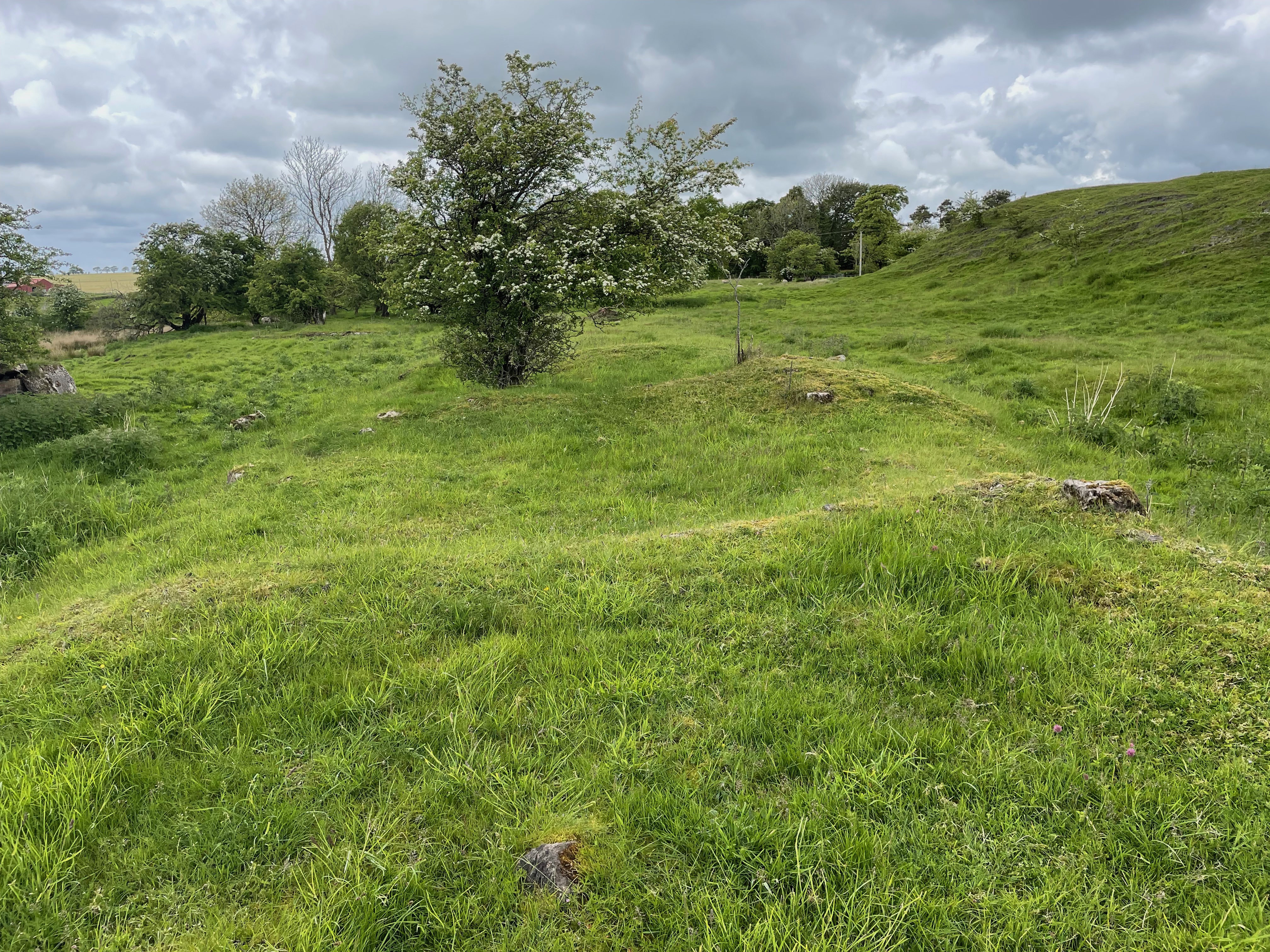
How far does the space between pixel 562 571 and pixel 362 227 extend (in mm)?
61157

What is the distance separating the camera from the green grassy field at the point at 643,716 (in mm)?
2543

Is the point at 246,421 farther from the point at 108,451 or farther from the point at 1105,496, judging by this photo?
the point at 1105,496

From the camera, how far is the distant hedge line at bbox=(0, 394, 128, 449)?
13.5 metres

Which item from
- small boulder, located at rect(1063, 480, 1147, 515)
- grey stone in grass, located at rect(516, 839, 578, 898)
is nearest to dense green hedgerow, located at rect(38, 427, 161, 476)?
grey stone in grass, located at rect(516, 839, 578, 898)

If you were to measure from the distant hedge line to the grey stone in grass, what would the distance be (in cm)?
1638

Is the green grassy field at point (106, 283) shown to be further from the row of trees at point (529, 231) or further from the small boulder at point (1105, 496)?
the small boulder at point (1105, 496)

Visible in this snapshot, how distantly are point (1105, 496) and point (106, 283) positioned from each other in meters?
128

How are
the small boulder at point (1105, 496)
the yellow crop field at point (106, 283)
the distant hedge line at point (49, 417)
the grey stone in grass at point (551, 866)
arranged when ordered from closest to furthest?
the grey stone in grass at point (551, 866), the small boulder at point (1105, 496), the distant hedge line at point (49, 417), the yellow crop field at point (106, 283)

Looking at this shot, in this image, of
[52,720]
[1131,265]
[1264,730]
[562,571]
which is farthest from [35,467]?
[1131,265]

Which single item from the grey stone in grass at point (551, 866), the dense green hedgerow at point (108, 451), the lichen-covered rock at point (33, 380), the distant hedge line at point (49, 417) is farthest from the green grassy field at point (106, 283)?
the grey stone in grass at point (551, 866)

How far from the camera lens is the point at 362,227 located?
5584 cm

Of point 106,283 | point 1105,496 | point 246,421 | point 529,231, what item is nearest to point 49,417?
point 246,421

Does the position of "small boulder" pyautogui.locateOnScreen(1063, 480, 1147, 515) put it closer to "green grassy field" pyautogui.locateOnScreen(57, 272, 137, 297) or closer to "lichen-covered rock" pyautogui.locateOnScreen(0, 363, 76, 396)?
"lichen-covered rock" pyautogui.locateOnScreen(0, 363, 76, 396)

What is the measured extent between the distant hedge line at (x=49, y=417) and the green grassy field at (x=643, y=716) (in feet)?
17.1
